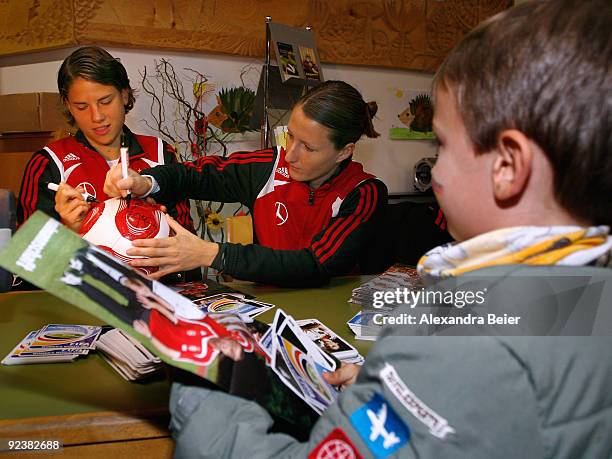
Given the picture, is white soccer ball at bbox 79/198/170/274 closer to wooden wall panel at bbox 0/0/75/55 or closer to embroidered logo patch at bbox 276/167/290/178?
embroidered logo patch at bbox 276/167/290/178

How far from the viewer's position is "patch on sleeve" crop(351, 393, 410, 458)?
585 mm

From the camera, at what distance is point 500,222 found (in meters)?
0.65

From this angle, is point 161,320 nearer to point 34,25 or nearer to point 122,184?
point 122,184

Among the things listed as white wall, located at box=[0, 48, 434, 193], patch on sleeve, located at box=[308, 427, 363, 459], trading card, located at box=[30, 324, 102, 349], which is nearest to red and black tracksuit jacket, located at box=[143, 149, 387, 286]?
trading card, located at box=[30, 324, 102, 349]

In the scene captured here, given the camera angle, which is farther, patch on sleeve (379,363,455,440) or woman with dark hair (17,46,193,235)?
woman with dark hair (17,46,193,235)

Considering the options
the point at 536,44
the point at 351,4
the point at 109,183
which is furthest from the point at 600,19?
the point at 351,4

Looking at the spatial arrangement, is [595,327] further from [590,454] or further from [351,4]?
[351,4]

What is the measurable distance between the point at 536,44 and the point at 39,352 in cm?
106

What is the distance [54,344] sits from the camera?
1.17m

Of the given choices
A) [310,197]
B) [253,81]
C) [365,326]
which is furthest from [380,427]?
[253,81]

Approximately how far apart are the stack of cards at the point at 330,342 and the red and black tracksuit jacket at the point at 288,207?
38 centimetres

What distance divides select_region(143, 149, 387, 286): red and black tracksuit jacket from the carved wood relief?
1.51 meters

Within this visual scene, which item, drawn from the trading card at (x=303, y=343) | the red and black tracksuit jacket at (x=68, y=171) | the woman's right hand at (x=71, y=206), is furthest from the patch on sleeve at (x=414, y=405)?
the red and black tracksuit jacket at (x=68, y=171)

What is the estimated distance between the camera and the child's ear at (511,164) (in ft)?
1.94
